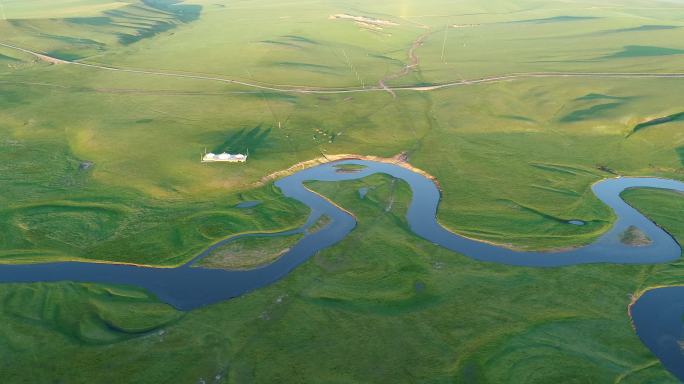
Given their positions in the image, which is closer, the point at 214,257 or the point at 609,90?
the point at 214,257

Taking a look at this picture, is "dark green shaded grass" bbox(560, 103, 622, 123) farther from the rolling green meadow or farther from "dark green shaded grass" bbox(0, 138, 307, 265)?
"dark green shaded grass" bbox(0, 138, 307, 265)

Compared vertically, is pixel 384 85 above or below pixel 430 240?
above

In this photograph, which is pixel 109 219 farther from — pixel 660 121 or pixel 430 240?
pixel 660 121

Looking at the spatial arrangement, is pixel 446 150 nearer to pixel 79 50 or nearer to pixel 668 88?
pixel 668 88

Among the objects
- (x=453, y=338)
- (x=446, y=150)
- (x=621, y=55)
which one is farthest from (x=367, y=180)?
(x=621, y=55)

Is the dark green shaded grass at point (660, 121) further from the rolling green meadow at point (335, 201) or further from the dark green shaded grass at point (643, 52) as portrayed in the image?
the dark green shaded grass at point (643, 52)

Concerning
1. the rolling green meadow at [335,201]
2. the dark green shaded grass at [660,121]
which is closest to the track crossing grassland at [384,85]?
the rolling green meadow at [335,201]

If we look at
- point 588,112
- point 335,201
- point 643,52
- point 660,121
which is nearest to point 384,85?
point 588,112
